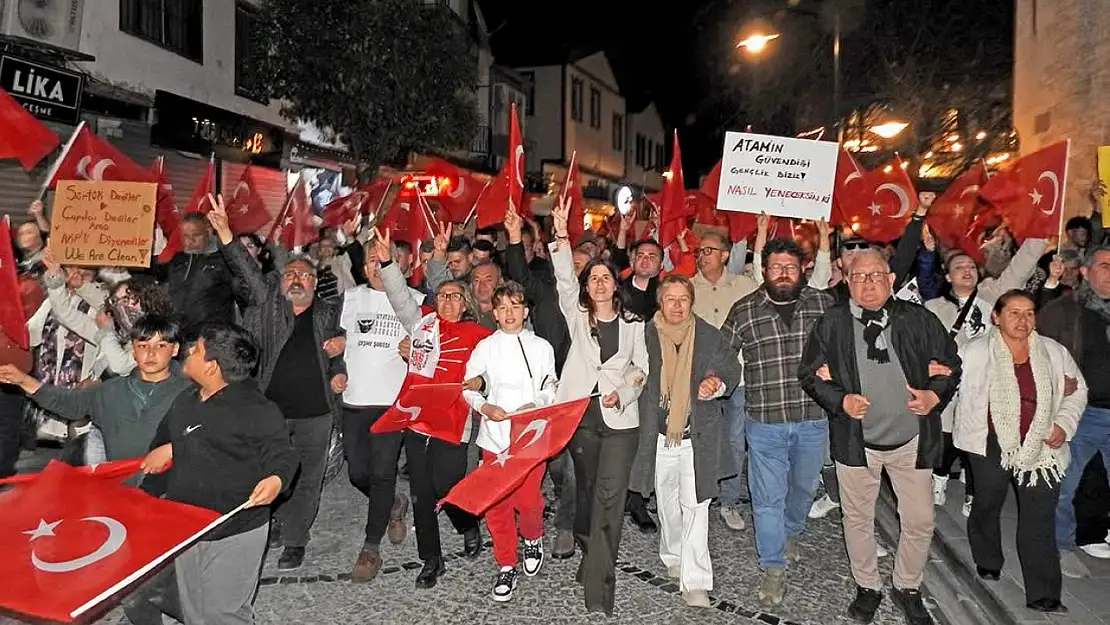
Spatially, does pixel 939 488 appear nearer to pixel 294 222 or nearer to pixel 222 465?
pixel 222 465

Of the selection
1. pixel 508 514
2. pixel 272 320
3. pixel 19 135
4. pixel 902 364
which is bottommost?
pixel 508 514

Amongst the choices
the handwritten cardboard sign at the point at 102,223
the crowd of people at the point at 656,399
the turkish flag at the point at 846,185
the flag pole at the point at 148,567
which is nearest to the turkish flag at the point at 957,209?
the turkish flag at the point at 846,185

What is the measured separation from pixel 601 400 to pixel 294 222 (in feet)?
17.5

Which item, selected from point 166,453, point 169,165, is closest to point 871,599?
point 166,453

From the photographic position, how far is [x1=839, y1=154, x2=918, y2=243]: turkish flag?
29.0 ft

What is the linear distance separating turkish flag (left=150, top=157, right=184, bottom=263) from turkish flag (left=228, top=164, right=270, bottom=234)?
3.07 feet

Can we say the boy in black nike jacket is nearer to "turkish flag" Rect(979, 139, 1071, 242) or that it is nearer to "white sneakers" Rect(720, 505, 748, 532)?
"white sneakers" Rect(720, 505, 748, 532)

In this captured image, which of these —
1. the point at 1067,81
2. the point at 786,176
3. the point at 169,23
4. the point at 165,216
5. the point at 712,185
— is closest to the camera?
the point at 786,176

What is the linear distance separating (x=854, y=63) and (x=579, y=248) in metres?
13.5

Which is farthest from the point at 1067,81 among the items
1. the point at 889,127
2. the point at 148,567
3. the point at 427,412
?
the point at 148,567

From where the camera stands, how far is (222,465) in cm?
394

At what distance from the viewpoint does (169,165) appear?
15.0 m

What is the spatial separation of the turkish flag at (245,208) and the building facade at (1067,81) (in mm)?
10361

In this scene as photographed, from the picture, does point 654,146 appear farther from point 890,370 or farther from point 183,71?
point 890,370
